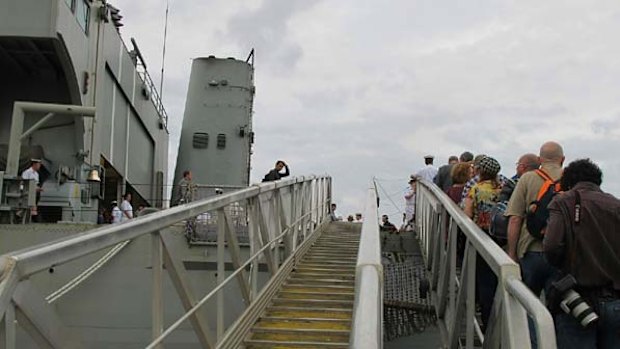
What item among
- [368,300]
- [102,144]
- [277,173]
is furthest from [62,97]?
[368,300]

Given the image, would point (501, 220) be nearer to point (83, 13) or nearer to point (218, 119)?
point (83, 13)

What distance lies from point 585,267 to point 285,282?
4093 millimetres

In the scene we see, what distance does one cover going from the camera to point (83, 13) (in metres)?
12.8

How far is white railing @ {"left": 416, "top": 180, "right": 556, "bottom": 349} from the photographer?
218cm

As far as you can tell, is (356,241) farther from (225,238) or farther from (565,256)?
(565,256)

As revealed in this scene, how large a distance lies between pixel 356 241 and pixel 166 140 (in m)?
13.8

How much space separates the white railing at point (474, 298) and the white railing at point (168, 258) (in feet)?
5.01

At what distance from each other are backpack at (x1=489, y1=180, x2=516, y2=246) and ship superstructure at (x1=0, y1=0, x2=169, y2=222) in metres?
7.87

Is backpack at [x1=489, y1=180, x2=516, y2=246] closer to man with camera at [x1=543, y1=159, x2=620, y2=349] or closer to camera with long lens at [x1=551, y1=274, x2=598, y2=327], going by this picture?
man with camera at [x1=543, y1=159, x2=620, y2=349]

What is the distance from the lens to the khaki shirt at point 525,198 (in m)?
4.11

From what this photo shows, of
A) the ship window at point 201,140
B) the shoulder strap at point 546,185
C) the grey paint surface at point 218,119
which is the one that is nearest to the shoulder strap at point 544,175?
the shoulder strap at point 546,185

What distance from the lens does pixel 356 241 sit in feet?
33.3

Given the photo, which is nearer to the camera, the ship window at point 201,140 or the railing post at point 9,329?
the railing post at point 9,329

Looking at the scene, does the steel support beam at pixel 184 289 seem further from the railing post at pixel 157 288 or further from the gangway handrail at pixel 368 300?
the gangway handrail at pixel 368 300
